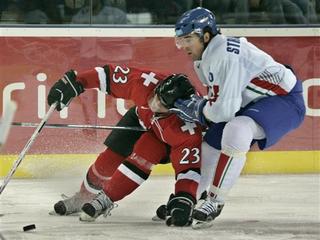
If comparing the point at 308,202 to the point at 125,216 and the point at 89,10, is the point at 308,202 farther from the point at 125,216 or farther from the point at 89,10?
the point at 89,10

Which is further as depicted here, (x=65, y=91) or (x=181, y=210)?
(x=65, y=91)

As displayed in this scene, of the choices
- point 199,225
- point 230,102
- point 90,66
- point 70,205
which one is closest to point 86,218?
point 70,205

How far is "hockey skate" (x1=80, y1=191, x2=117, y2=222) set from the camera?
4004 millimetres

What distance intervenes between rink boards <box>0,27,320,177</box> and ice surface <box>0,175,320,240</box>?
0.22 m

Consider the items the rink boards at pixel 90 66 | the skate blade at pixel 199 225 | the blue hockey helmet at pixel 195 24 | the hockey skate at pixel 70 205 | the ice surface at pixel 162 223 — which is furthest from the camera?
the rink boards at pixel 90 66

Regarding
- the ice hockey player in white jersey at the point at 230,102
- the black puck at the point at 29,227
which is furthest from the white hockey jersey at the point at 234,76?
the black puck at the point at 29,227

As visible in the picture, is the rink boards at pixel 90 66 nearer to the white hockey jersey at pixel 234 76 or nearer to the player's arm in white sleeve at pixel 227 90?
the white hockey jersey at pixel 234 76

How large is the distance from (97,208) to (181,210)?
38 centimetres

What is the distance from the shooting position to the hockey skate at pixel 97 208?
4.00m

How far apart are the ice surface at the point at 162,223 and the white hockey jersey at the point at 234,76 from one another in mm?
525

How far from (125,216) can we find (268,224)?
0.69 m

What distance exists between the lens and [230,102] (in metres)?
3.86

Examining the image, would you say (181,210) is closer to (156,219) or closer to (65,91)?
(156,219)

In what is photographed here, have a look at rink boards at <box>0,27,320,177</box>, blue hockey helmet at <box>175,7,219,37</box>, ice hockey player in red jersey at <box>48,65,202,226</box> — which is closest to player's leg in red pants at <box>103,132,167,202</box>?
ice hockey player in red jersey at <box>48,65,202,226</box>
